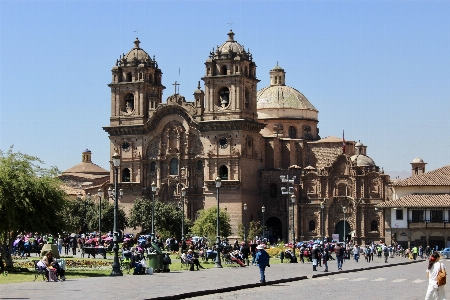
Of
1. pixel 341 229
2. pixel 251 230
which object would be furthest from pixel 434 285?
pixel 341 229

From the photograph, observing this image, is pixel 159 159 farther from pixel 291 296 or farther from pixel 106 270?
pixel 291 296

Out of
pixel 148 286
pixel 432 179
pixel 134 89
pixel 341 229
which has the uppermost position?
pixel 134 89

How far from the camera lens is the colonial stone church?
92500 mm

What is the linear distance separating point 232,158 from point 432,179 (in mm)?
18253

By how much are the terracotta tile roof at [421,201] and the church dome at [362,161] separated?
7.50 m

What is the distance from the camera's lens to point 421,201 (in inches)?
3406

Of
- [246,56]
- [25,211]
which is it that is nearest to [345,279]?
[25,211]

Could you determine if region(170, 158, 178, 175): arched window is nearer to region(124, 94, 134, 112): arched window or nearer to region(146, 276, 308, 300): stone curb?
region(124, 94, 134, 112): arched window

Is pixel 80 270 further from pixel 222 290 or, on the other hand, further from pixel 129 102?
pixel 129 102

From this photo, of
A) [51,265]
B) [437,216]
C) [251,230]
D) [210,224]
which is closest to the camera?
[51,265]

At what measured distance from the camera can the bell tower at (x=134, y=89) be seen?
97875 millimetres

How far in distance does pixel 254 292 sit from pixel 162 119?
6794cm

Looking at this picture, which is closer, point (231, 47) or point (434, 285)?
point (434, 285)

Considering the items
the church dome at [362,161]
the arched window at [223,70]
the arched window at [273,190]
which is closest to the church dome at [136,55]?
the arched window at [223,70]
